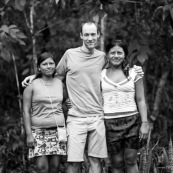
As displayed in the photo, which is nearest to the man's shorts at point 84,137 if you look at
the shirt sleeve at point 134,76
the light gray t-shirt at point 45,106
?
the light gray t-shirt at point 45,106

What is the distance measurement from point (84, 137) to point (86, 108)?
318mm

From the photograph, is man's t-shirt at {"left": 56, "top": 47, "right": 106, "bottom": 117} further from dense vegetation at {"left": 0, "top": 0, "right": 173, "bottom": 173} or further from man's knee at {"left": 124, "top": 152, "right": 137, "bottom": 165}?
dense vegetation at {"left": 0, "top": 0, "right": 173, "bottom": 173}

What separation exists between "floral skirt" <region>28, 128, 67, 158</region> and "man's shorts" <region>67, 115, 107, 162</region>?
0.17 metres

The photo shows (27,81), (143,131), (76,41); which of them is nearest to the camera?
(143,131)

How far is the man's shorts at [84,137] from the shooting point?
4.29m

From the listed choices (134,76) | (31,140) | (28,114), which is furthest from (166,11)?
(31,140)

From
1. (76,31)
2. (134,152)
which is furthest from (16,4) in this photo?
(76,31)

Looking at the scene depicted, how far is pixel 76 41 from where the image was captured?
802 cm

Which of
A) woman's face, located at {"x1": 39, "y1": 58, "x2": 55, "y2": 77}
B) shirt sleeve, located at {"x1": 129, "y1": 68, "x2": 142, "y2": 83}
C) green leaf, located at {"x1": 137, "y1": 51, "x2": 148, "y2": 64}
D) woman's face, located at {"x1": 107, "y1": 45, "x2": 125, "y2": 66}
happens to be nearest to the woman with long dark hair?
woman's face, located at {"x1": 39, "y1": 58, "x2": 55, "y2": 77}

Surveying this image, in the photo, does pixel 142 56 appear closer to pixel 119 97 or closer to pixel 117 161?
pixel 119 97

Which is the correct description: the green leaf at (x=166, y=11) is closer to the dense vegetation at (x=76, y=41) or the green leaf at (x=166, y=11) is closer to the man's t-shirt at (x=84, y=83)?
the dense vegetation at (x=76, y=41)

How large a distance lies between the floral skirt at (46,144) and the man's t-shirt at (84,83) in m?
0.34

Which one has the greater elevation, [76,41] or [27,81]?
[76,41]

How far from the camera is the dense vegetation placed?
488 centimetres
